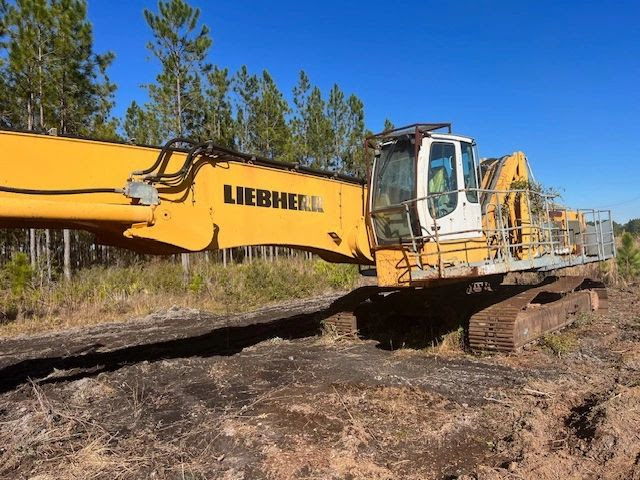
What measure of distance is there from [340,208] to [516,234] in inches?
134

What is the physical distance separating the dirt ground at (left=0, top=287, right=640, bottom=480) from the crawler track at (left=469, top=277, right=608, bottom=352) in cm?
24

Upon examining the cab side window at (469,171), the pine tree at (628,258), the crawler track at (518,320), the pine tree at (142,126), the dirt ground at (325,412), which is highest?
the pine tree at (142,126)

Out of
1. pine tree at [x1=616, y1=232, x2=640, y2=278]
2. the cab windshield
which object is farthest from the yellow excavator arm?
pine tree at [x1=616, y1=232, x2=640, y2=278]

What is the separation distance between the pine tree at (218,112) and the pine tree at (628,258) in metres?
17.6

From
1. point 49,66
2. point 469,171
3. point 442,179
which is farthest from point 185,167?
point 49,66

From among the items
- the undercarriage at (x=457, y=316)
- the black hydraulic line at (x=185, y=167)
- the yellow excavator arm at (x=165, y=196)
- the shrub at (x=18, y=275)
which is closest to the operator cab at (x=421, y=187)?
the yellow excavator arm at (x=165, y=196)

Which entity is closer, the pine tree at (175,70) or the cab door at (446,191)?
the cab door at (446,191)

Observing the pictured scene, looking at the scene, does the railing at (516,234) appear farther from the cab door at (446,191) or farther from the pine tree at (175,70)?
the pine tree at (175,70)

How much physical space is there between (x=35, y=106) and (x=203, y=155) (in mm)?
16189

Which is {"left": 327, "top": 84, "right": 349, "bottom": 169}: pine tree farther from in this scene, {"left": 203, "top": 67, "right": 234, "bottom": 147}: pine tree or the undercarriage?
the undercarriage

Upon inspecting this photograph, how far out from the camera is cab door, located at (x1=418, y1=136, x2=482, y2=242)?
22.7ft

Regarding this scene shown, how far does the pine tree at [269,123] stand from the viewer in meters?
29.5

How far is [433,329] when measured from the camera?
29.1ft

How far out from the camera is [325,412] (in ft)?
17.1
